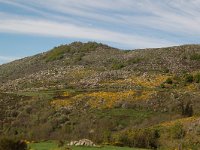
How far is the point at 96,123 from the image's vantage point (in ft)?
145

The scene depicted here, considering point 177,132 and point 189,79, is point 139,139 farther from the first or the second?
point 189,79

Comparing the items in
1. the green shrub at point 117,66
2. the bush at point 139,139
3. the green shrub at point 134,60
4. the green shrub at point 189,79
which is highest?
the green shrub at point 134,60

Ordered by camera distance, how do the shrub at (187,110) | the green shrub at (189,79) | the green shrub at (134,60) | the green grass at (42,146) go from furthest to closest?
the green shrub at (134,60) < the green shrub at (189,79) < the shrub at (187,110) < the green grass at (42,146)

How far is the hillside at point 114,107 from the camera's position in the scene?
1393 inches

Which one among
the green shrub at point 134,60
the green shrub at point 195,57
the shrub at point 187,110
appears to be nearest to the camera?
the shrub at point 187,110

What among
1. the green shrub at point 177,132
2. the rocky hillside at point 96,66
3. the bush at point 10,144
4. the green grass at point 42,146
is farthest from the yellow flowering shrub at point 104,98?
the bush at point 10,144

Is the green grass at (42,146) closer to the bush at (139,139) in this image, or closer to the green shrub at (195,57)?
the bush at (139,139)

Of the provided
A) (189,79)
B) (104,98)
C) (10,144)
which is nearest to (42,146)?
(10,144)

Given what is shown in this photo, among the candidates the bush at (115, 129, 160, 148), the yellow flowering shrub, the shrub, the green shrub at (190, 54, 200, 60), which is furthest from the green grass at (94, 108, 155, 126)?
the green shrub at (190, 54, 200, 60)

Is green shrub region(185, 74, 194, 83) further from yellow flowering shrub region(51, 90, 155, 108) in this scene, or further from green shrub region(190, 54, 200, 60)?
green shrub region(190, 54, 200, 60)

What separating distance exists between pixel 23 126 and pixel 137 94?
12420 millimetres

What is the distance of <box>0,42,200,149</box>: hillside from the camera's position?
3538 centimetres

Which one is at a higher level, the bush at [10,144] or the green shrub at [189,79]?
the green shrub at [189,79]

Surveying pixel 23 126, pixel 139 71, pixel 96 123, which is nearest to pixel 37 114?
pixel 23 126
